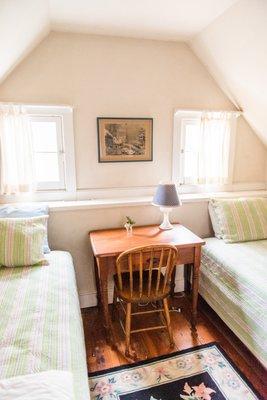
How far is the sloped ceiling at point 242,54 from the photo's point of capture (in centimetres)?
177

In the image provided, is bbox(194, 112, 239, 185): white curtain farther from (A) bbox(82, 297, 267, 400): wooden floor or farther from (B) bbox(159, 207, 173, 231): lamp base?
(A) bbox(82, 297, 267, 400): wooden floor

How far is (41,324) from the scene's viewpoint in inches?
49.5

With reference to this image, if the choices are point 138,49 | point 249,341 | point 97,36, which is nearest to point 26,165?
point 97,36

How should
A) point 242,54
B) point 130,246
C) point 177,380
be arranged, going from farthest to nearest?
point 242,54
point 130,246
point 177,380

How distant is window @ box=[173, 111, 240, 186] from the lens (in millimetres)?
2566

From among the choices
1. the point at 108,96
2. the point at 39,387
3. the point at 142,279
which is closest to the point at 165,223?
the point at 142,279

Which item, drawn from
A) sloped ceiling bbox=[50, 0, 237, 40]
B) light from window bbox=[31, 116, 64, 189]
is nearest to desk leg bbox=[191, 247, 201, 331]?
light from window bbox=[31, 116, 64, 189]

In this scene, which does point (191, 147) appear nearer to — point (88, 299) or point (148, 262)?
point (148, 262)

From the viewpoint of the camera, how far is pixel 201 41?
227 cm

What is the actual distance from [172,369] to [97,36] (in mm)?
2661

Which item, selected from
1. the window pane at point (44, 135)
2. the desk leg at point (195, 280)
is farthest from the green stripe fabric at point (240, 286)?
the window pane at point (44, 135)

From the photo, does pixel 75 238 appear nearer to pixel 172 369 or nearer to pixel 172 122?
pixel 172 369

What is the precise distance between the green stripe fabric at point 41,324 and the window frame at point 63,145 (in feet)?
2.59

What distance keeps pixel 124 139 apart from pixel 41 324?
1691 mm
